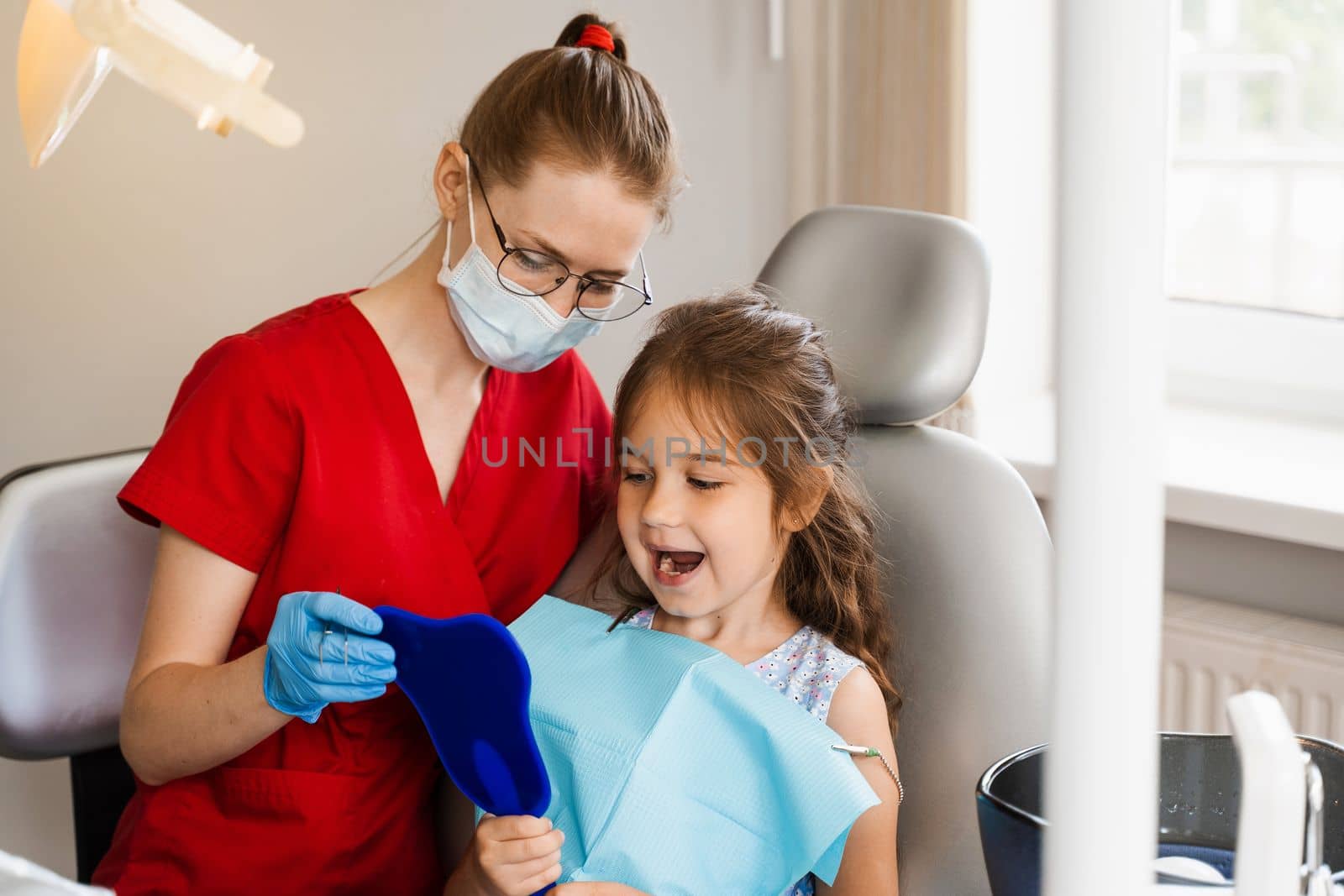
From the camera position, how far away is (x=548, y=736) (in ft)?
3.94

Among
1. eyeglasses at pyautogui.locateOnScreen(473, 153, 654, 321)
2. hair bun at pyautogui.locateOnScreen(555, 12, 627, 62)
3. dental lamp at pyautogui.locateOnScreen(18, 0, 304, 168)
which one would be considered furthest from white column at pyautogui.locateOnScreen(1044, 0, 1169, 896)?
hair bun at pyautogui.locateOnScreen(555, 12, 627, 62)

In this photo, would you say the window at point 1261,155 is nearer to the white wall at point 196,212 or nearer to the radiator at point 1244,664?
the radiator at point 1244,664

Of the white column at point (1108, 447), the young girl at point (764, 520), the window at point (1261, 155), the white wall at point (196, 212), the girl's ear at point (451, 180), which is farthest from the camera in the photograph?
the window at point (1261, 155)

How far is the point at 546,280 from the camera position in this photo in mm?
1279

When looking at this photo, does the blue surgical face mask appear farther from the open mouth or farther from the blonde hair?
the open mouth

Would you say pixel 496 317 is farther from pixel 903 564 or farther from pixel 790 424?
pixel 903 564

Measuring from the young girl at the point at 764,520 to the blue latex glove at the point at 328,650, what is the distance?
0.26 metres

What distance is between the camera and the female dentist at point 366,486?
1218 millimetres

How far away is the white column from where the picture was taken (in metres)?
0.23

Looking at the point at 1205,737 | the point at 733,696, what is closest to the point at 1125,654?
the point at 1205,737

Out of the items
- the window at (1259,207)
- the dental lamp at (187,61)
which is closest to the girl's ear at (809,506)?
the dental lamp at (187,61)

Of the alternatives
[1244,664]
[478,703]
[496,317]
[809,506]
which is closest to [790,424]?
[809,506]

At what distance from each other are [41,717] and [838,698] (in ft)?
2.91

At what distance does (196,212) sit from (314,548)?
3.11ft
